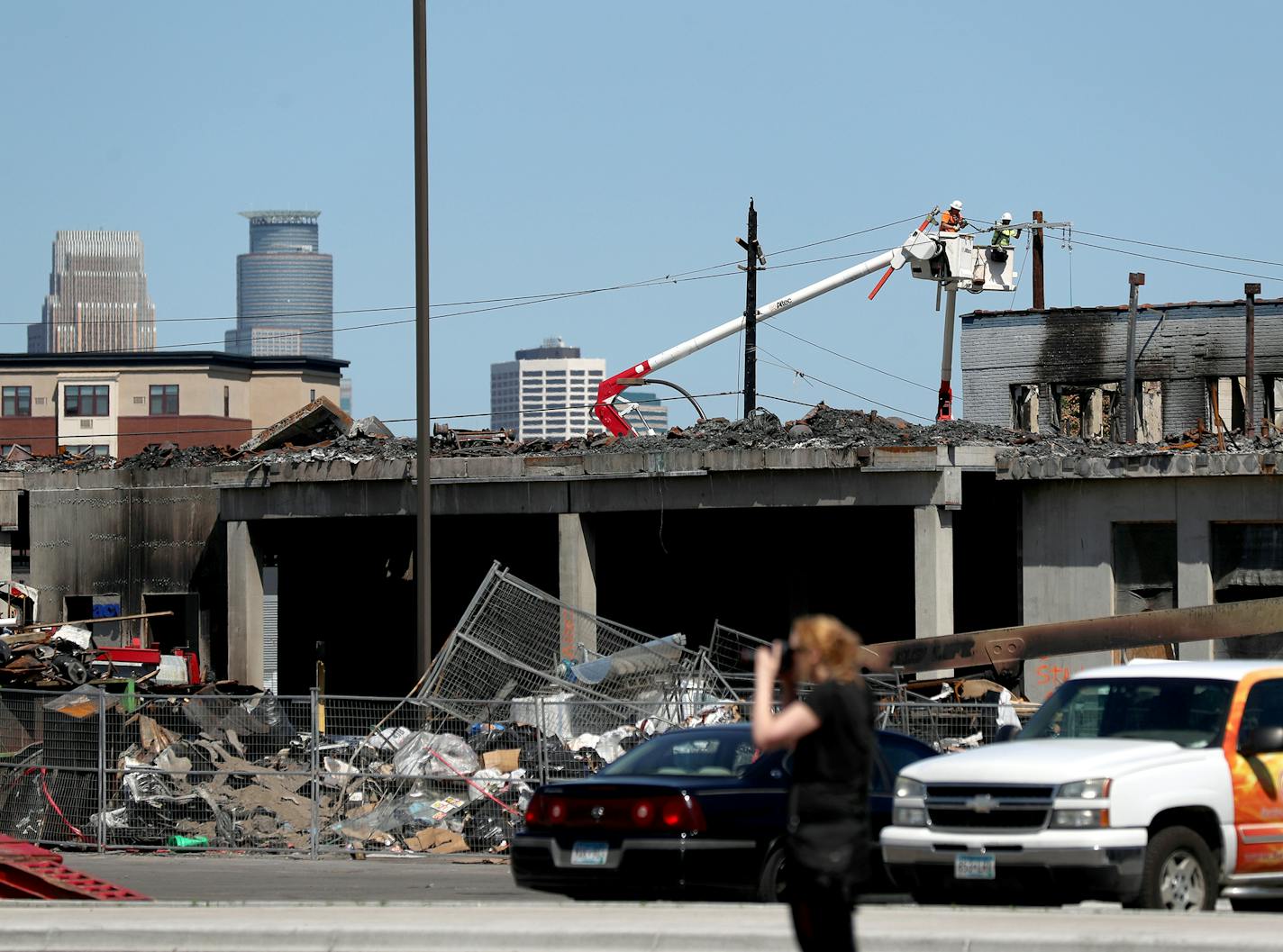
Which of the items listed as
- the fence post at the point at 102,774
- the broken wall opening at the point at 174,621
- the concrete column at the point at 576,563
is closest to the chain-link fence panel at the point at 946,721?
the fence post at the point at 102,774

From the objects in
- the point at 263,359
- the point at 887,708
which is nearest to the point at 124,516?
the point at 887,708

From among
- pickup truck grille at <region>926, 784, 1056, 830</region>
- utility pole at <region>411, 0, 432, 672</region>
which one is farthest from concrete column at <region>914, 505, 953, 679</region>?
pickup truck grille at <region>926, 784, 1056, 830</region>

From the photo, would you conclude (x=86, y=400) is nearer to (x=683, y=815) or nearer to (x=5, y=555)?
(x=5, y=555)

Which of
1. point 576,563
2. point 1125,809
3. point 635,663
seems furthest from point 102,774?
point 576,563

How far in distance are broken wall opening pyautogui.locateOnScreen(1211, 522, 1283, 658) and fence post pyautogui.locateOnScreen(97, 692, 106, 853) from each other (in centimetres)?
1616

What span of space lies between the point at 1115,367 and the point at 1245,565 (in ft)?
79.7

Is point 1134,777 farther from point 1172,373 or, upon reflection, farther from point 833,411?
point 1172,373

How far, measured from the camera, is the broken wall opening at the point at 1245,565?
2672cm

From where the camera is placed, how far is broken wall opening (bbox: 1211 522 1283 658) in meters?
26.7

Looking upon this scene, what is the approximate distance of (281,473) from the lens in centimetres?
3378

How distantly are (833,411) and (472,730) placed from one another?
1443cm

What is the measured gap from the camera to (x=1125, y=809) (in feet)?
34.9

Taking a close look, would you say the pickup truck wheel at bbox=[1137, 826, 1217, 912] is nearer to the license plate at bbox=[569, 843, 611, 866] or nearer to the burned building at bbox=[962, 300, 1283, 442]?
the license plate at bbox=[569, 843, 611, 866]

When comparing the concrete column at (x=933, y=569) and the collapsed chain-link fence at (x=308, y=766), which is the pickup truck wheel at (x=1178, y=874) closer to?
the collapsed chain-link fence at (x=308, y=766)
